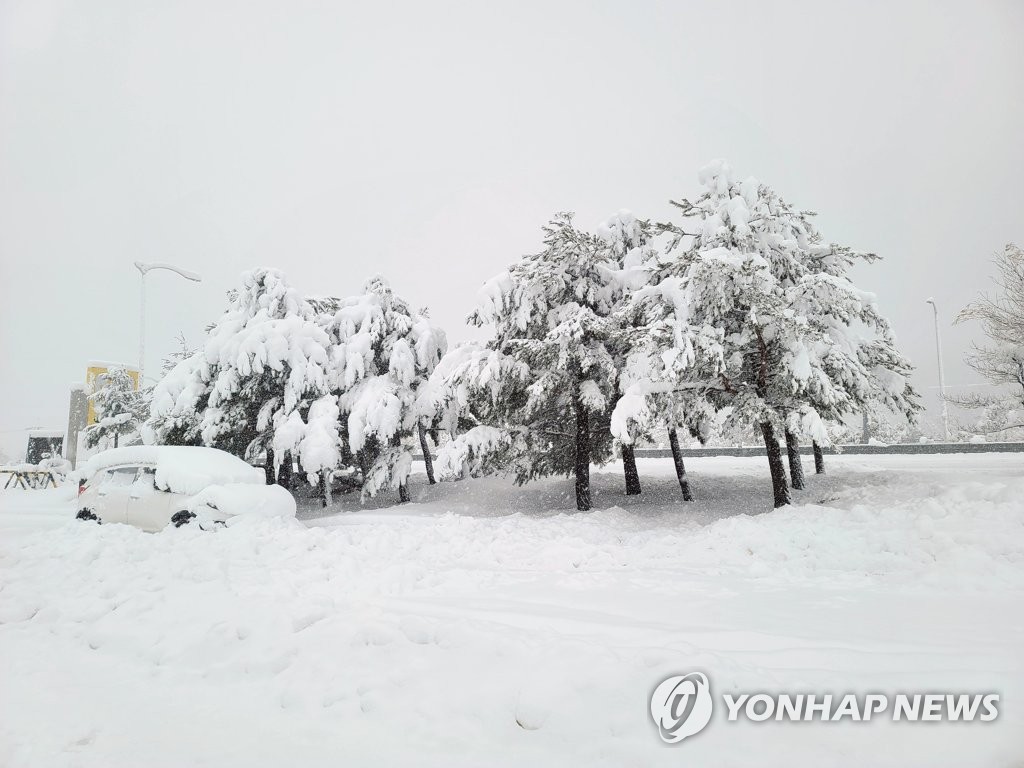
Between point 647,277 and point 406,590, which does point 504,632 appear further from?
point 647,277

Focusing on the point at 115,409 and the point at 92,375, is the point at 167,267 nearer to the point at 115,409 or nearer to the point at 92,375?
the point at 92,375

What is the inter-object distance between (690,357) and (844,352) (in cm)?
458

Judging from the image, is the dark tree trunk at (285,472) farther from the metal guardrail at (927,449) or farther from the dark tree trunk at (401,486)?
the metal guardrail at (927,449)

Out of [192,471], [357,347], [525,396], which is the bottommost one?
[192,471]

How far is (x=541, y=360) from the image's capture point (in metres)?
13.4

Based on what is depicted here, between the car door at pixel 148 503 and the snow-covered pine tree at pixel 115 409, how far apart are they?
14.5 metres

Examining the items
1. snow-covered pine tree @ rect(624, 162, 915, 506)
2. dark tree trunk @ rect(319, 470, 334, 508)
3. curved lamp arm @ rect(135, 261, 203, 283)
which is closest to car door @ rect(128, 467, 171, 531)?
dark tree trunk @ rect(319, 470, 334, 508)

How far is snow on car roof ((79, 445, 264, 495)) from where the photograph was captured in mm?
10273

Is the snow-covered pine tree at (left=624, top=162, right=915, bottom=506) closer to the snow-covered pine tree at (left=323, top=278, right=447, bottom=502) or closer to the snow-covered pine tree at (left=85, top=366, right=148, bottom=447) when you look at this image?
the snow-covered pine tree at (left=323, top=278, right=447, bottom=502)

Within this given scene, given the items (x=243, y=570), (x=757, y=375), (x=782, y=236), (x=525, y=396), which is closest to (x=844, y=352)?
(x=757, y=375)

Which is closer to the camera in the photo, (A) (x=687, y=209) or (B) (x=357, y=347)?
(A) (x=687, y=209)

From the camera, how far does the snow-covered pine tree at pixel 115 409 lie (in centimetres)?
2386

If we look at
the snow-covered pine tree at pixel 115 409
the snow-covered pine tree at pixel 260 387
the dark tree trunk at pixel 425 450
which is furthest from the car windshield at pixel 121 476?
the snow-covered pine tree at pixel 115 409

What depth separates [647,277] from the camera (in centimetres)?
1409
